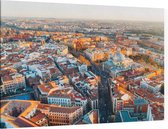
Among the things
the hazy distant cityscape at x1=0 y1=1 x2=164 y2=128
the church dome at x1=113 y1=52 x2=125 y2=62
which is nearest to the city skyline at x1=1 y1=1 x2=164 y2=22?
the hazy distant cityscape at x1=0 y1=1 x2=164 y2=128

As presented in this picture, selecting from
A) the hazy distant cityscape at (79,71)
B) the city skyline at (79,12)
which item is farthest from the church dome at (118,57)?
the city skyline at (79,12)

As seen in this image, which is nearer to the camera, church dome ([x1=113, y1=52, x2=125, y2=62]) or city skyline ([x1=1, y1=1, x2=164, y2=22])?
city skyline ([x1=1, y1=1, x2=164, y2=22])

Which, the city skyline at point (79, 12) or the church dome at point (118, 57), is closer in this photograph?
the city skyline at point (79, 12)

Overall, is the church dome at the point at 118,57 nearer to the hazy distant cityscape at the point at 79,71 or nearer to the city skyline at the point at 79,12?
the hazy distant cityscape at the point at 79,71

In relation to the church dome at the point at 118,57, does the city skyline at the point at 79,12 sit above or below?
above

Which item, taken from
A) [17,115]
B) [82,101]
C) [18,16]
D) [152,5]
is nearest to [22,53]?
[18,16]

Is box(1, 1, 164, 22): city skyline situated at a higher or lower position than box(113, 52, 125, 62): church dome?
higher

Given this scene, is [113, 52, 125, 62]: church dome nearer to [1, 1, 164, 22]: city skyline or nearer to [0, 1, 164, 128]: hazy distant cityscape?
[0, 1, 164, 128]: hazy distant cityscape
